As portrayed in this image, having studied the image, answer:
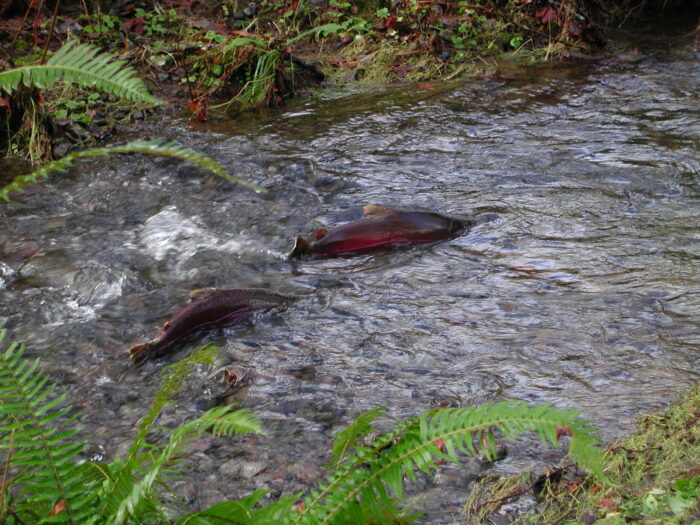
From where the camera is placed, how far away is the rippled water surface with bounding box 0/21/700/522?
12.0ft

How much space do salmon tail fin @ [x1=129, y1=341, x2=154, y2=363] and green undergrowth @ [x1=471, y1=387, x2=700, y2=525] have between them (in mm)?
2058

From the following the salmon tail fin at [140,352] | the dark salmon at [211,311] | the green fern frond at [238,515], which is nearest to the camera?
the green fern frond at [238,515]

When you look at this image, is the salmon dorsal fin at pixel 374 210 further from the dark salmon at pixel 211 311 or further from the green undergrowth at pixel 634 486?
the green undergrowth at pixel 634 486

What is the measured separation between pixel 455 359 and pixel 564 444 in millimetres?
903

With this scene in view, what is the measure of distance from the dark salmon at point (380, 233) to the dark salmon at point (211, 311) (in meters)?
0.72

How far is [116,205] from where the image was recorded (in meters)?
6.55

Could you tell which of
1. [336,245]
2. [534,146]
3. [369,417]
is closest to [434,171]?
[534,146]

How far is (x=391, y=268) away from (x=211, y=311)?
1302 millimetres

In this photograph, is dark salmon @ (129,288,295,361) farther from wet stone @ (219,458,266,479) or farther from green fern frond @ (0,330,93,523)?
green fern frond @ (0,330,93,523)

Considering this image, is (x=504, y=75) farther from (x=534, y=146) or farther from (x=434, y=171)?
(x=434, y=171)

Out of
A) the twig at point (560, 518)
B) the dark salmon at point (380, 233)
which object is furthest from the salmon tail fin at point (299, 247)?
the twig at point (560, 518)

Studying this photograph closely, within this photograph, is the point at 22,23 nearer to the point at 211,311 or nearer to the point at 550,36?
the point at 550,36

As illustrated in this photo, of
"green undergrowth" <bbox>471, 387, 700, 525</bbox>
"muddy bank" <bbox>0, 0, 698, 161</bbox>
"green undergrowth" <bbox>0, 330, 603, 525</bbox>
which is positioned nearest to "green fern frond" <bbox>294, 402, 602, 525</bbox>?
"green undergrowth" <bbox>0, 330, 603, 525</bbox>

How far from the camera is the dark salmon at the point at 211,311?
4.34m
